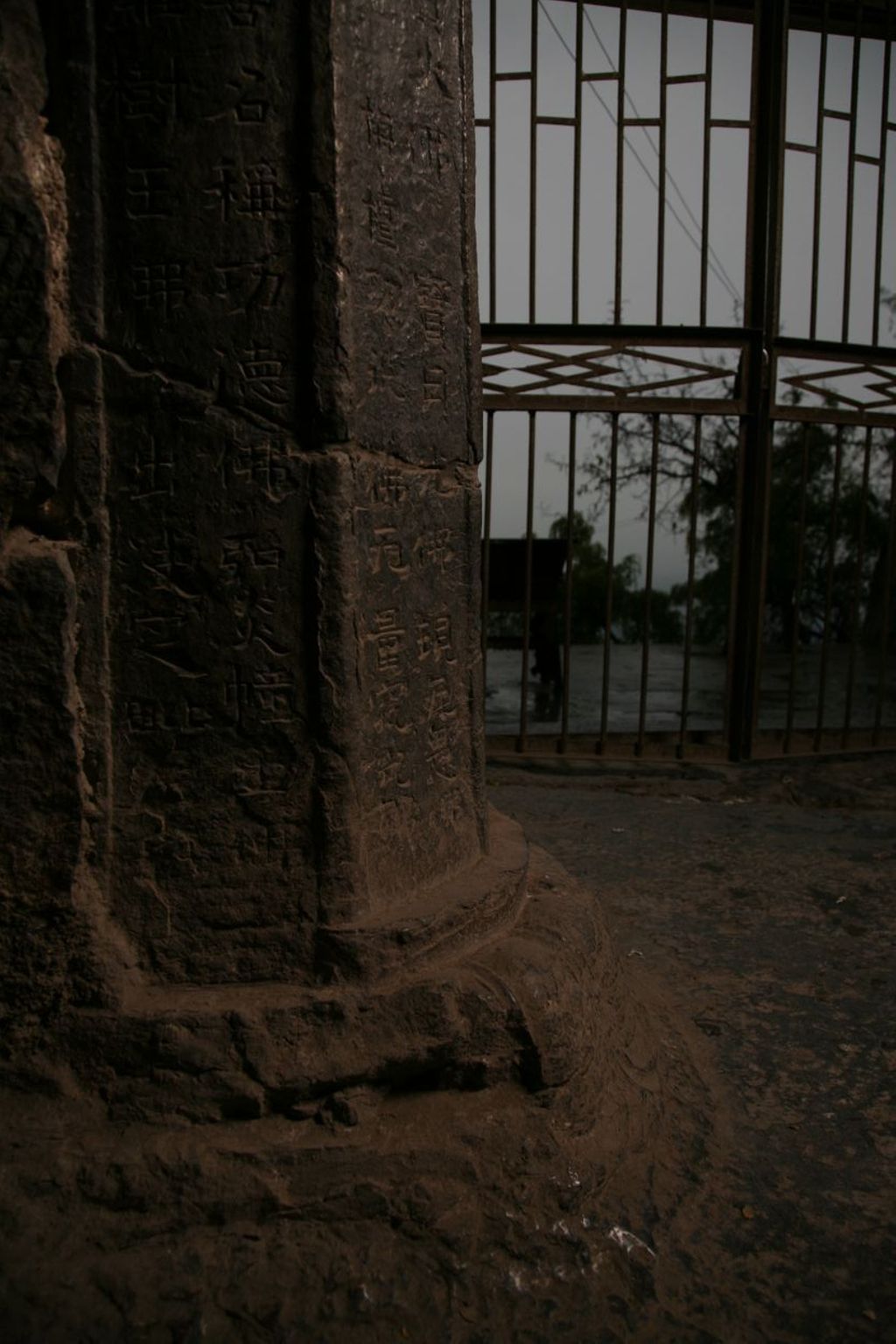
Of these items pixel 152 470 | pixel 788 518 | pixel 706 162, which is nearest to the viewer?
pixel 152 470

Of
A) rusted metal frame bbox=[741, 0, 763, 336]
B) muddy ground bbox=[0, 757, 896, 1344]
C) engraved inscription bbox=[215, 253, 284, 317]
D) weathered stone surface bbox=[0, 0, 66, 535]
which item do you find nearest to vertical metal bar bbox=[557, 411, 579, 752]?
rusted metal frame bbox=[741, 0, 763, 336]

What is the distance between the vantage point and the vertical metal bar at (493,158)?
A: 193 inches

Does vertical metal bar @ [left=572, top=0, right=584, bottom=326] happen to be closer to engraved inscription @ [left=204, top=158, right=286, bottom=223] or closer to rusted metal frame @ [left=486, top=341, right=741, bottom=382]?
rusted metal frame @ [left=486, top=341, right=741, bottom=382]

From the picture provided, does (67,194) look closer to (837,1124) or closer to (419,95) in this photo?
(419,95)

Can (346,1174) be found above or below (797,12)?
below

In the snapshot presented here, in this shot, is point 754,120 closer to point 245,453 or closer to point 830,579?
point 830,579

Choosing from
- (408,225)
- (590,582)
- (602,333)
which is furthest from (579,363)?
(590,582)

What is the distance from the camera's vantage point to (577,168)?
5.01 metres

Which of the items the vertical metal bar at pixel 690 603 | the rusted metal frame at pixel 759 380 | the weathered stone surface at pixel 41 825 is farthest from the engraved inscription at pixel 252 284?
the rusted metal frame at pixel 759 380

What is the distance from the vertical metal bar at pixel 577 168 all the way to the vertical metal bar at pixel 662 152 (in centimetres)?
35

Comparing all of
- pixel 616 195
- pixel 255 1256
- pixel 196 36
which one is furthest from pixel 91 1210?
pixel 616 195

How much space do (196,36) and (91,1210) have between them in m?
2.13

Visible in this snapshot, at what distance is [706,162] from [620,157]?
0.37 metres

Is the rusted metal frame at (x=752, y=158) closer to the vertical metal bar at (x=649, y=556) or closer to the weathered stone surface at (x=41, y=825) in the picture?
the vertical metal bar at (x=649, y=556)
